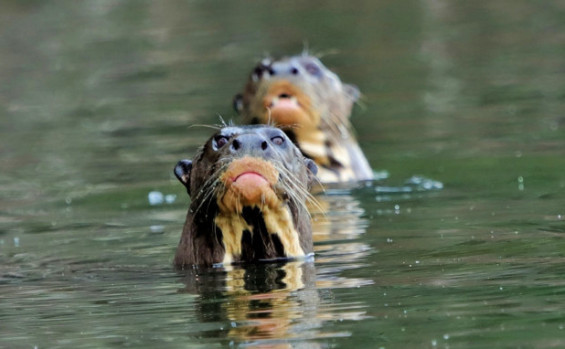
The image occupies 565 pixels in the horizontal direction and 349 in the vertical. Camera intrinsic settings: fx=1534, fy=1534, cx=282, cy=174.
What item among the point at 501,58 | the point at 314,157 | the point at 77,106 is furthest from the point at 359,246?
the point at 501,58

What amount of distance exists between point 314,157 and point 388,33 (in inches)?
366

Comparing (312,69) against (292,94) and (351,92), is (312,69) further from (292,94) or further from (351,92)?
(351,92)

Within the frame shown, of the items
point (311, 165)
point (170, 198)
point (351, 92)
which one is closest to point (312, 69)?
point (351, 92)

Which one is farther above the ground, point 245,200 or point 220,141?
point 220,141

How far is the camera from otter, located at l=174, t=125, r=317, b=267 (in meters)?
6.98

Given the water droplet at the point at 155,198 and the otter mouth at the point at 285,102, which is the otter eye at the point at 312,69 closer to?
the otter mouth at the point at 285,102

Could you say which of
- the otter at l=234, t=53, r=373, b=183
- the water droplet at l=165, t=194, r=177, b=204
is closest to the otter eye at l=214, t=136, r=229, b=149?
the otter at l=234, t=53, r=373, b=183

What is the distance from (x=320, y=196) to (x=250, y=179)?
11.5 ft

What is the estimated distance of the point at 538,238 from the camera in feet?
25.3

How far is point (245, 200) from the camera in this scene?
23.1ft

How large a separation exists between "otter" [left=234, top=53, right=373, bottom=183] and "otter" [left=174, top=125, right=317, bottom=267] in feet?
9.51

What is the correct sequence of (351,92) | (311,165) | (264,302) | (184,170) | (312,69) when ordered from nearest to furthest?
(264,302), (184,170), (311,165), (312,69), (351,92)

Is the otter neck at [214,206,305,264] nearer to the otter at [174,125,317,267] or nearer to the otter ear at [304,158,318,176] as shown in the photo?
the otter at [174,125,317,267]

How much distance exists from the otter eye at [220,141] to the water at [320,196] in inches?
23.4
